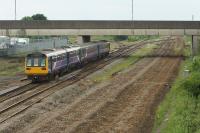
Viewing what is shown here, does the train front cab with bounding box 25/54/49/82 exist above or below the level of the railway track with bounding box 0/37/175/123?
above

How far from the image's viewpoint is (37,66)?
43219mm

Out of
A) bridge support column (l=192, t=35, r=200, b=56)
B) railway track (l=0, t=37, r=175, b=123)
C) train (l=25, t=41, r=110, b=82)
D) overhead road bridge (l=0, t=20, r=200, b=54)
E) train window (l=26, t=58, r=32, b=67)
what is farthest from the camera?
overhead road bridge (l=0, t=20, r=200, b=54)

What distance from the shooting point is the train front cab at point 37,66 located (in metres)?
43.1

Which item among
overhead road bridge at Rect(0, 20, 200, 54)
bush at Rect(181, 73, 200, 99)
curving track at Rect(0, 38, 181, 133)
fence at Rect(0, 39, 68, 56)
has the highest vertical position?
overhead road bridge at Rect(0, 20, 200, 54)

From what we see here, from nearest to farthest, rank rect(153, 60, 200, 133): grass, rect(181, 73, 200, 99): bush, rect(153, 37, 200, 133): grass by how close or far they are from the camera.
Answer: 1. rect(153, 60, 200, 133): grass
2. rect(153, 37, 200, 133): grass
3. rect(181, 73, 200, 99): bush

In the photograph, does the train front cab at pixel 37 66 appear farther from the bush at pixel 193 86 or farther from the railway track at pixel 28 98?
the bush at pixel 193 86

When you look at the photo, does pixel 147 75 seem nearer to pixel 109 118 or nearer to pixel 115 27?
pixel 109 118

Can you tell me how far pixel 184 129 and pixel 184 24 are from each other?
198ft

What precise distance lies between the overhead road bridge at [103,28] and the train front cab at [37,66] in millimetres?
38578

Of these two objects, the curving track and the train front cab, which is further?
the train front cab

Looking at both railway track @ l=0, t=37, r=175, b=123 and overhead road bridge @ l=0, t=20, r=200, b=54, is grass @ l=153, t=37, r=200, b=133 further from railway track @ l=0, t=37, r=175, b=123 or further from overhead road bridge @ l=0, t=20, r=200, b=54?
overhead road bridge @ l=0, t=20, r=200, b=54

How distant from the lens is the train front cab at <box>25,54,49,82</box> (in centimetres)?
4306

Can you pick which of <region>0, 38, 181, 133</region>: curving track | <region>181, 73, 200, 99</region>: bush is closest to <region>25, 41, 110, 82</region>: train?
<region>0, 38, 181, 133</region>: curving track

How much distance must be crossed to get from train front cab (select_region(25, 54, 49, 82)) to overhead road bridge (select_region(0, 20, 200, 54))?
1519 inches
